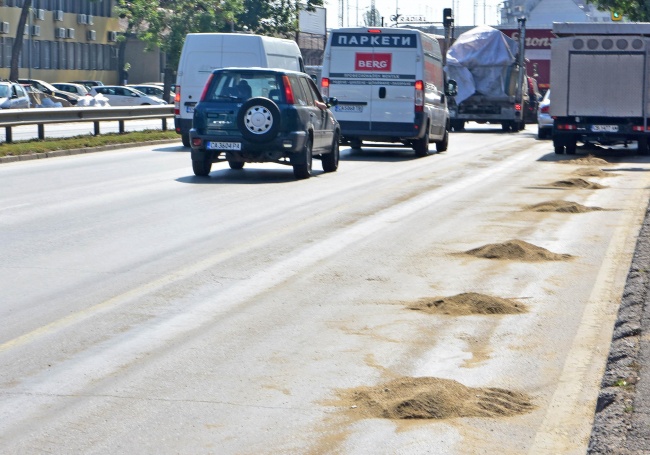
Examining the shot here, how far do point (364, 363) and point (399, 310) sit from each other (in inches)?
63.9

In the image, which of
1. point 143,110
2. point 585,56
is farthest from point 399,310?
point 143,110

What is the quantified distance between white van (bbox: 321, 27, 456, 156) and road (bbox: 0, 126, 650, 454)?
874 cm

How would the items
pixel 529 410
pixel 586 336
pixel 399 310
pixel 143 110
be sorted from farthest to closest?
1. pixel 143 110
2. pixel 399 310
3. pixel 586 336
4. pixel 529 410

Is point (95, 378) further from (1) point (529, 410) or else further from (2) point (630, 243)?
(2) point (630, 243)

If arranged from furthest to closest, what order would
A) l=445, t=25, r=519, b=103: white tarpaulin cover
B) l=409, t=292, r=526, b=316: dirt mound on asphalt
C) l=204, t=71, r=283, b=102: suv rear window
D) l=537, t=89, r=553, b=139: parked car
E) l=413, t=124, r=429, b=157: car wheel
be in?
1. l=445, t=25, r=519, b=103: white tarpaulin cover
2. l=537, t=89, r=553, b=139: parked car
3. l=413, t=124, r=429, b=157: car wheel
4. l=204, t=71, r=283, b=102: suv rear window
5. l=409, t=292, r=526, b=316: dirt mound on asphalt

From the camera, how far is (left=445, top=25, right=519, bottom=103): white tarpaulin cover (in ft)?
141

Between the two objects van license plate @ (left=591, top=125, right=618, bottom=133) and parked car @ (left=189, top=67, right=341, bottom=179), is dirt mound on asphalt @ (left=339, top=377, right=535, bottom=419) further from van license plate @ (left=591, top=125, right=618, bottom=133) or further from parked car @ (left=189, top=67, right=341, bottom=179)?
van license plate @ (left=591, top=125, right=618, bottom=133)

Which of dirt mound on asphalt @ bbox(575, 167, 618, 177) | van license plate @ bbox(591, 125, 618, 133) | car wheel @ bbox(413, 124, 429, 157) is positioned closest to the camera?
dirt mound on asphalt @ bbox(575, 167, 618, 177)

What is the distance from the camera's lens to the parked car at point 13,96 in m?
40.9

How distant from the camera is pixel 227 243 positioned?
11508 millimetres

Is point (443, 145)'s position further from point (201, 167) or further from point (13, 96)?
point (13, 96)

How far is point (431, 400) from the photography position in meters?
5.89

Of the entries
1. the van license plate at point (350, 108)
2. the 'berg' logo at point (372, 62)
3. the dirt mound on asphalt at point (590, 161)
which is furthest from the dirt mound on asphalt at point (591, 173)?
the van license plate at point (350, 108)

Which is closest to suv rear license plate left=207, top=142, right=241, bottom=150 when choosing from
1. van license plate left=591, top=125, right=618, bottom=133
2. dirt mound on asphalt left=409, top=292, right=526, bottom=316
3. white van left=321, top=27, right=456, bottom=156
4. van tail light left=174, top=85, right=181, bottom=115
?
white van left=321, top=27, right=456, bottom=156
